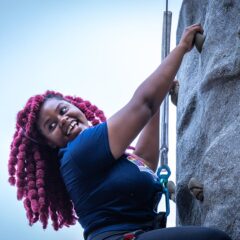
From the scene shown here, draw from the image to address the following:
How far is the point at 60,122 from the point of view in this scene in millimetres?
3236

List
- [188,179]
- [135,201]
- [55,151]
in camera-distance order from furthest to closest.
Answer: [55,151]
[188,179]
[135,201]

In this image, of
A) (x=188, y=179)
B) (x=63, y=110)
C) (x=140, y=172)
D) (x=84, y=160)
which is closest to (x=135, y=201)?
(x=140, y=172)

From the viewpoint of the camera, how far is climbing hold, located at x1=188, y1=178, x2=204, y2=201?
3.00 m

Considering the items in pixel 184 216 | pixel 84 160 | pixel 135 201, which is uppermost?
pixel 84 160

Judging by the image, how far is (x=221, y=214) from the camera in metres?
2.73

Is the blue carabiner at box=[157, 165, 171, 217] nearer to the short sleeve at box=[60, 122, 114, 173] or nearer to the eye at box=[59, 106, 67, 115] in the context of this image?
the short sleeve at box=[60, 122, 114, 173]

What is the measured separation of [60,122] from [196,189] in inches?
34.0

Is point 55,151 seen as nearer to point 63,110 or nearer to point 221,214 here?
point 63,110

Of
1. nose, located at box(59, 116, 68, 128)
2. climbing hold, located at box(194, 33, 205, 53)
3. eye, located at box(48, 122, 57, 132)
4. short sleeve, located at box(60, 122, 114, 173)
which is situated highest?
climbing hold, located at box(194, 33, 205, 53)

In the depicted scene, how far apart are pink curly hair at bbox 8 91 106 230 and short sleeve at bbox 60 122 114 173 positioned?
0.69 meters

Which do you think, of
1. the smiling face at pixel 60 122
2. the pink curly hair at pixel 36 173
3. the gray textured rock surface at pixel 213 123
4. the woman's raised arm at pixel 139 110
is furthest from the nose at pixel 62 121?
the gray textured rock surface at pixel 213 123

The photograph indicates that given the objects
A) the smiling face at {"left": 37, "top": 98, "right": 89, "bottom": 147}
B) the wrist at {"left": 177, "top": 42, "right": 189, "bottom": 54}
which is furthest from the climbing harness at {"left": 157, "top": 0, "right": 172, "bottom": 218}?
the wrist at {"left": 177, "top": 42, "right": 189, "bottom": 54}

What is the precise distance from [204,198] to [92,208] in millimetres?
619

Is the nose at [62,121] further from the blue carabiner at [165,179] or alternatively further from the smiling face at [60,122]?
the blue carabiner at [165,179]
